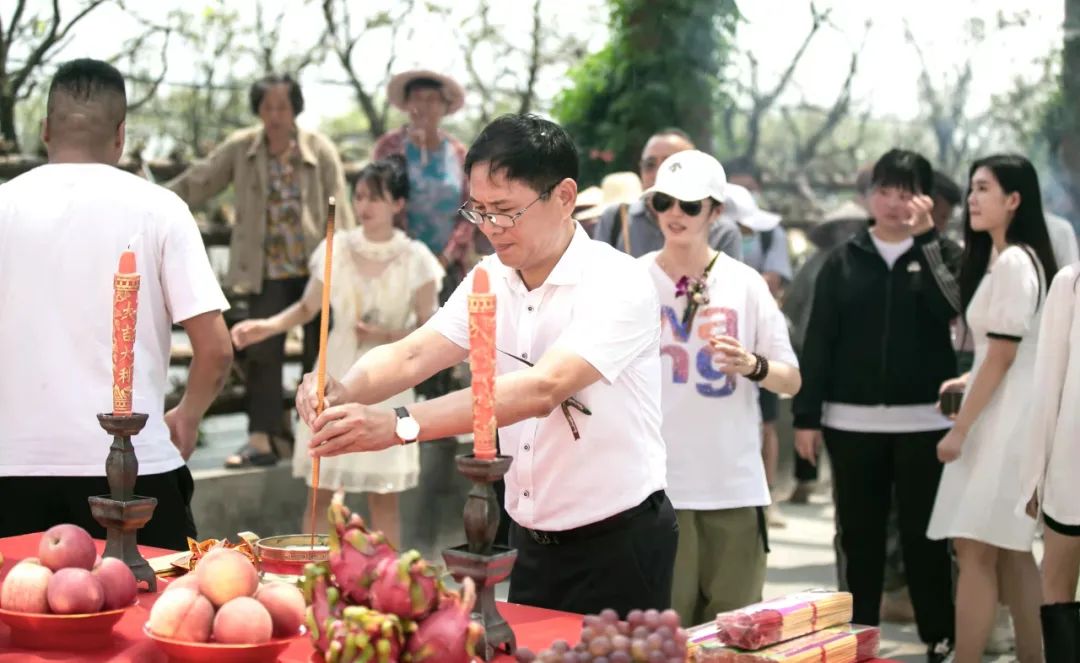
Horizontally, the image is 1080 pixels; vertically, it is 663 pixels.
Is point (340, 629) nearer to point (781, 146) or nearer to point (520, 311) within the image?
point (520, 311)

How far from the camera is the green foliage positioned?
872 cm

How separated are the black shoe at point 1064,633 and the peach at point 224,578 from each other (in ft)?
6.52

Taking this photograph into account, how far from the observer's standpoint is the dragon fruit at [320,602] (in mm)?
2055

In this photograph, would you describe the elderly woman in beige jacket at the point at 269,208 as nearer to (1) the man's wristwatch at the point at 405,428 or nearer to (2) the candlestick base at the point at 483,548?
(1) the man's wristwatch at the point at 405,428

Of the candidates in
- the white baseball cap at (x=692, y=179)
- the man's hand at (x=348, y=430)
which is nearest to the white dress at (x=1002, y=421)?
the white baseball cap at (x=692, y=179)

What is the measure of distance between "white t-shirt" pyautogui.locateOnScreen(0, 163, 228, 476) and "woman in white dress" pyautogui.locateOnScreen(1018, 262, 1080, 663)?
2.36m

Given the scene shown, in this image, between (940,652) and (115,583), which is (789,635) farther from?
(940,652)

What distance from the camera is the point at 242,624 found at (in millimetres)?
2139

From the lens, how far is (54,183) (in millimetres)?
3553

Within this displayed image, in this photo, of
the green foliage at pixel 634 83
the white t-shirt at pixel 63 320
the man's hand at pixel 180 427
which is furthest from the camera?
the green foliage at pixel 634 83

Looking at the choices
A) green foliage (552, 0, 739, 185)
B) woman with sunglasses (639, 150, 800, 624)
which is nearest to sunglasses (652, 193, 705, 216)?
woman with sunglasses (639, 150, 800, 624)

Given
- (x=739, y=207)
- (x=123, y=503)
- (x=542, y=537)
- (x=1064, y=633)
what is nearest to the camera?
(x=123, y=503)

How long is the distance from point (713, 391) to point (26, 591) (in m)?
2.61

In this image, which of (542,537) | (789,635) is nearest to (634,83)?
(542,537)
